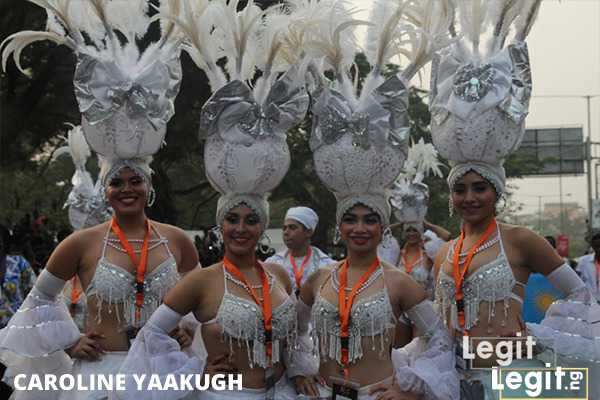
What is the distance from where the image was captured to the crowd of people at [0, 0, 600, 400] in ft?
15.5

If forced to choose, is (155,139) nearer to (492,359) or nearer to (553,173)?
(492,359)

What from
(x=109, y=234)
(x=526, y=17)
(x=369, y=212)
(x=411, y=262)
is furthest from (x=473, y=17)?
(x=411, y=262)

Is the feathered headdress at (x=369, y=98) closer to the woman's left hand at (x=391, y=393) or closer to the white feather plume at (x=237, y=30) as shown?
the white feather plume at (x=237, y=30)

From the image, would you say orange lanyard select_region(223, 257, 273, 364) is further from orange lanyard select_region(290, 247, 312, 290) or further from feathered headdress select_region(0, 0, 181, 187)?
orange lanyard select_region(290, 247, 312, 290)

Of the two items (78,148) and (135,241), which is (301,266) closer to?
(78,148)

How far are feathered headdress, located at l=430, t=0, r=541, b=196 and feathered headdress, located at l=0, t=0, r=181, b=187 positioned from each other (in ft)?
5.06

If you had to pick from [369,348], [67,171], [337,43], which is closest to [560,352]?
[369,348]

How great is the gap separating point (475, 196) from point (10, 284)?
5168 millimetres

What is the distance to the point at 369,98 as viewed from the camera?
187 inches

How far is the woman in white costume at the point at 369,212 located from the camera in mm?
4699

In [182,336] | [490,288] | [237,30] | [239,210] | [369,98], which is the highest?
[237,30]

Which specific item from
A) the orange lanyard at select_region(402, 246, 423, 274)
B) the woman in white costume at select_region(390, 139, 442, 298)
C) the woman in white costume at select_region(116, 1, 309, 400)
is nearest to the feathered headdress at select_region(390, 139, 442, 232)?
the woman in white costume at select_region(390, 139, 442, 298)

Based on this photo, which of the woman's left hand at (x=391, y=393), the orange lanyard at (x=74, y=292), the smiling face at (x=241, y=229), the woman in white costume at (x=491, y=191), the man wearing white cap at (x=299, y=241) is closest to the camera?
the woman's left hand at (x=391, y=393)

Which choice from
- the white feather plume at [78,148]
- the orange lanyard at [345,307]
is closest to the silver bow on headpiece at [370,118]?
the orange lanyard at [345,307]
